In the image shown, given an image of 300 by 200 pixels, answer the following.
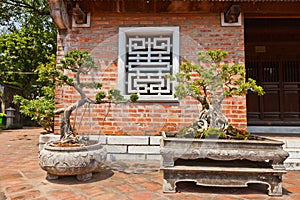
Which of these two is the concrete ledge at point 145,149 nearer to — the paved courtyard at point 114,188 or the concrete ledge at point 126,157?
the concrete ledge at point 126,157

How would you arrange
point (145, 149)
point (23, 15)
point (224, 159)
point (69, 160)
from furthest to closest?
point (23, 15), point (145, 149), point (69, 160), point (224, 159)

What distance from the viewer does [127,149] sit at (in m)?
3.27

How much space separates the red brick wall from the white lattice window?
12 centimetres

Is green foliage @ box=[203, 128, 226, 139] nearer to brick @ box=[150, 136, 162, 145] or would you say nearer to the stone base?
the stone base

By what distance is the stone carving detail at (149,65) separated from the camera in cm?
333

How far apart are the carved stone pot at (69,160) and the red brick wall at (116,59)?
3.35ft

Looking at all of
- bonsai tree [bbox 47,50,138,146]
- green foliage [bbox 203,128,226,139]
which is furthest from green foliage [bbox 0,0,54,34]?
green foliage [bbox 203,128,226,139]

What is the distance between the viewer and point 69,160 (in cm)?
221

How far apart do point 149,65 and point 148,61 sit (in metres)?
0.07

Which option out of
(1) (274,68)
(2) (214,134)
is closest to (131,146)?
(2) (214,134)

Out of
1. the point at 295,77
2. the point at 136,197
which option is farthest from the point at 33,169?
the point at 295,77

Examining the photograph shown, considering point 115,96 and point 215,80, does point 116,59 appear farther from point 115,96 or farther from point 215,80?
point 215,80

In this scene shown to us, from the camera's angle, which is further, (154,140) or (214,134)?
(154,140)

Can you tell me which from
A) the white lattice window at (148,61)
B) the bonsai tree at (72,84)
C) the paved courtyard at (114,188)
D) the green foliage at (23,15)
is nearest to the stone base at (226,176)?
the paved courtyard at (114,188)
